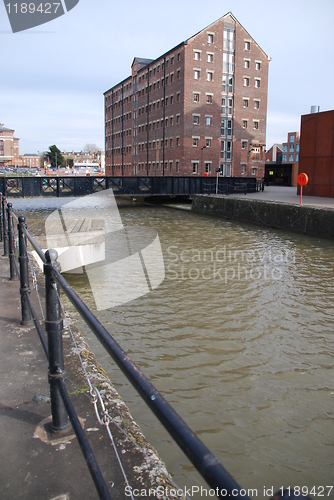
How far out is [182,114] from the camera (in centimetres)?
4738

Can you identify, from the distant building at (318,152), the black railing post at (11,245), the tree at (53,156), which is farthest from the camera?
the tree at (53,156)

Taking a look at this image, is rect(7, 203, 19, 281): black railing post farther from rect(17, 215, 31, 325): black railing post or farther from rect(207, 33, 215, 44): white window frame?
rect(207, 33, 215, 44): white window frame

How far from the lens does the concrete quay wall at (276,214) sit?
18.6 m

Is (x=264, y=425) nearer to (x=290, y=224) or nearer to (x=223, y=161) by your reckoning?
(x=290, y=224)

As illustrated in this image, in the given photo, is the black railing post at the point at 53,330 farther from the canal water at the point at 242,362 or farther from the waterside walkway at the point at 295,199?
the waterside walkway at the point at 295,199

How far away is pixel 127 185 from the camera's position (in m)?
33.9

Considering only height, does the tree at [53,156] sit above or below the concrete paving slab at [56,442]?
above

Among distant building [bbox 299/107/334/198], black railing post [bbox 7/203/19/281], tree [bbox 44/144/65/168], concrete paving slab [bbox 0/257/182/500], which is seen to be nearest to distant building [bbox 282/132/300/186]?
tree [bbox 44/144/65/168]

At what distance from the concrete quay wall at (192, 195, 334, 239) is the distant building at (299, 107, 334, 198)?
5.87m

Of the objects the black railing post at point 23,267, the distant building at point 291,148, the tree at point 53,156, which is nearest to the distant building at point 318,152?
the black railing post at point 23,267

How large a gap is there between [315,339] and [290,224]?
14512 mm

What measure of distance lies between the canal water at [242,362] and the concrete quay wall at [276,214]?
642cm

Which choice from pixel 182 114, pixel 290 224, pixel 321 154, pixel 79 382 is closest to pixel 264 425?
pixel 79 382

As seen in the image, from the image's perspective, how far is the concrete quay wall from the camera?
18.6 metres
